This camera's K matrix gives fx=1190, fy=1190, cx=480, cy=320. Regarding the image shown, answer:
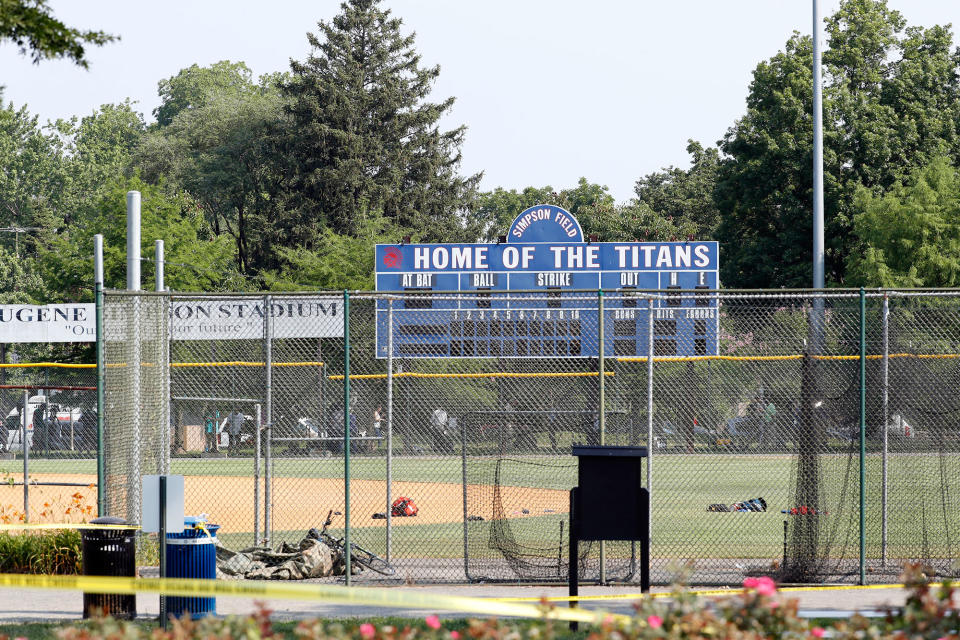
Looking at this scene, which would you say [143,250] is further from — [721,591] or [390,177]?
[721,591]

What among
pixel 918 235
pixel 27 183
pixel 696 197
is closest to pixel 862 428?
pixel 918 235

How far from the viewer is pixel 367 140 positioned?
61.8 m

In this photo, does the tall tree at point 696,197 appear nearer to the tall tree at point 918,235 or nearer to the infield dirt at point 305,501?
the tall tree at point 918,235

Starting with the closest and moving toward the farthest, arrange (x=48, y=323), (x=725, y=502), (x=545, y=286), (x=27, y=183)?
(x=725, y=502)
(x=545, y=286)
(x=48, y=323)
(x=27, y=183)

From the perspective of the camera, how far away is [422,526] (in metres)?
17.2

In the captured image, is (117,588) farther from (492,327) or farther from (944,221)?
(944,221)

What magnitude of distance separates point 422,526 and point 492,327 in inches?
237

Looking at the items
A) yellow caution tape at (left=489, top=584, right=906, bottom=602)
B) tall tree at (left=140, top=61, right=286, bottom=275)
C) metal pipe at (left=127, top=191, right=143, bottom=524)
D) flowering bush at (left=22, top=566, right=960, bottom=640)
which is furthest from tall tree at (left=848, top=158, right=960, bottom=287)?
tall tree at (left=140, top=61, right=286, bottom=275)

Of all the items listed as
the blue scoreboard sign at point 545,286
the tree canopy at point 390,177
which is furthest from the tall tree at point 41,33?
the blue scoreboard sign at point 545,286

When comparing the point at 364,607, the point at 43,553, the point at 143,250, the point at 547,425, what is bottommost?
the point at 364,607

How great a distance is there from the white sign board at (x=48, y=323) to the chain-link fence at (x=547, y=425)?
2519 mm

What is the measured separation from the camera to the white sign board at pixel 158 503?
8.91 meters

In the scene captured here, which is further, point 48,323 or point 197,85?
point 197,85

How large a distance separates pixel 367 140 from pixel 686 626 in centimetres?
5735
